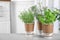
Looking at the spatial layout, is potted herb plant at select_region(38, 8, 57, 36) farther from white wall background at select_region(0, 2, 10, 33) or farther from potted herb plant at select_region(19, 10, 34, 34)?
white wall background at select_region(0, 2, 10, 33)

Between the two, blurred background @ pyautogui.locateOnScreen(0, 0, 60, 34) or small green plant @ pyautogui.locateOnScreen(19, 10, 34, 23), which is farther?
blurred background @ pyautogui.locateOnScreen(0, 0, 60, 34)

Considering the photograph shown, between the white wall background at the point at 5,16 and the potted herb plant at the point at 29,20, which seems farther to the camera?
the white wall background at the point at 5,16

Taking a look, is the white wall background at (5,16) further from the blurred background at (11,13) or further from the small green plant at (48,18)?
the small green plant at (48,18)

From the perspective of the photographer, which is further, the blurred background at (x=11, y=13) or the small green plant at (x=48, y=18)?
the blurred background at (x=11, y=13)

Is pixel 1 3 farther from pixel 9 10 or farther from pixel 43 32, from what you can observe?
pixel 43 32

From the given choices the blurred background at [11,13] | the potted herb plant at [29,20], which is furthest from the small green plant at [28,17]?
the blurred background at [11,13]

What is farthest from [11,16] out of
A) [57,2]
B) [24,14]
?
[24,14]

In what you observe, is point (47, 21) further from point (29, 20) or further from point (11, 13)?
point (11, 13)

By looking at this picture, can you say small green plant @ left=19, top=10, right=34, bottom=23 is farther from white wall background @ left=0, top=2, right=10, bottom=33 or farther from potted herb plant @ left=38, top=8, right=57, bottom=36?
white wall background @ left=0, top=2, right=10, bottom=33

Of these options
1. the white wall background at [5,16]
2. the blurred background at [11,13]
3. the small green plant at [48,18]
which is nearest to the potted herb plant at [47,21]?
the small green plant at [48,18]

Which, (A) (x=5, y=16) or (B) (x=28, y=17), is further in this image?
(A) (x=5, y=16)

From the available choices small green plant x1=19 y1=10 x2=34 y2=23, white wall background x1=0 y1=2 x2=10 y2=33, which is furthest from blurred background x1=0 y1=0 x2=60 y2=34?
small green plant x1=19 y1=10 x2=34 y2=23

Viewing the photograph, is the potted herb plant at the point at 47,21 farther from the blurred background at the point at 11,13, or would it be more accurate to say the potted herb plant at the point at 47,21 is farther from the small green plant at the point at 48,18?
the blurred background at the point at 11,13

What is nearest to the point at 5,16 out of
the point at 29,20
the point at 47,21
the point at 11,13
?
the point at 11,13
